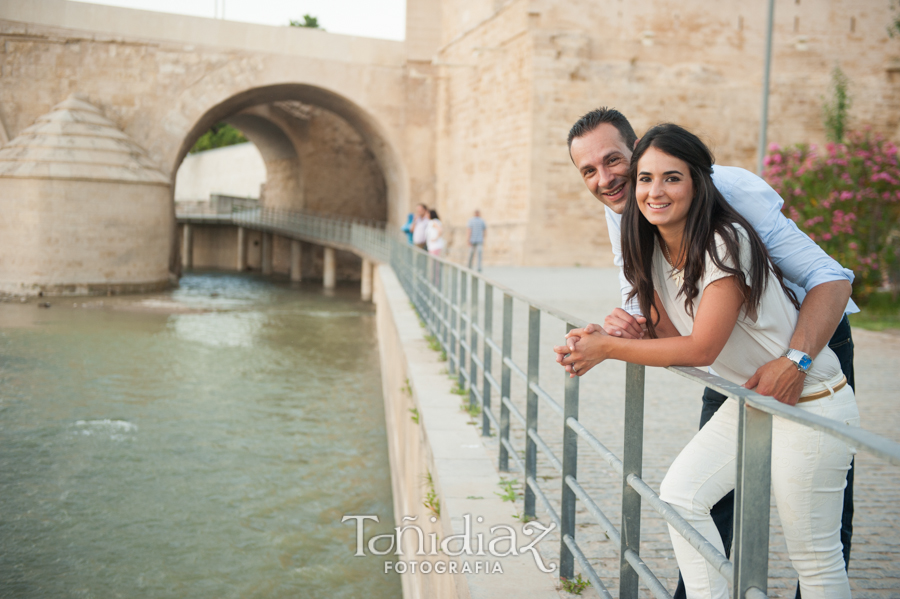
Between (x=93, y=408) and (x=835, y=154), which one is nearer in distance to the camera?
(x=93, y=408)

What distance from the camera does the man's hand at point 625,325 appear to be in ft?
6.66

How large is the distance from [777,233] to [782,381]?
0.37 m

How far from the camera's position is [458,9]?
22.0 m

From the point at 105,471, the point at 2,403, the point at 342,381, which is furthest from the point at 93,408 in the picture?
the point at 342,381

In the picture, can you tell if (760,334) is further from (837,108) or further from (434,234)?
(837,108)

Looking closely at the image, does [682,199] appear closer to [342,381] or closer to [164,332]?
[342,381]

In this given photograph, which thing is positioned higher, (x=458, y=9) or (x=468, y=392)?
(x=458, y=9)

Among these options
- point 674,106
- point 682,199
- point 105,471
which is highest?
point 674,106

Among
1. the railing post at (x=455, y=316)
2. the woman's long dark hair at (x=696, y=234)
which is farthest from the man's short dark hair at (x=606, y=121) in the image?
the railing post at (x=455, y=316)

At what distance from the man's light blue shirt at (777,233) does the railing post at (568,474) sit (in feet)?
2.12

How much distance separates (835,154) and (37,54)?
18971mm

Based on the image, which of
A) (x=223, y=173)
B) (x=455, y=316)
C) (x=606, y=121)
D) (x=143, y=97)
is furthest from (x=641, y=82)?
(x=223, y=173)

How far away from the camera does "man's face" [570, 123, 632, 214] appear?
7.91ft

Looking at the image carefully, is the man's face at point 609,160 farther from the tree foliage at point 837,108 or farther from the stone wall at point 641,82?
the tree foliage at point 837,108
